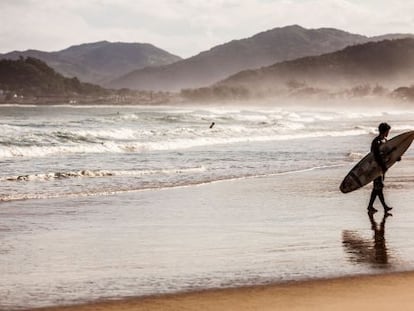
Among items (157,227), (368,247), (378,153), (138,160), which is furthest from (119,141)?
(368,247)

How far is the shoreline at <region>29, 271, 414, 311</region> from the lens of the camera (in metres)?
6.62

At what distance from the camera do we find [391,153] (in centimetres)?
1405

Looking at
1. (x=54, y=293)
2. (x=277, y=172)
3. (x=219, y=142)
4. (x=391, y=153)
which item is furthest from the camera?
(x=219, y=142)

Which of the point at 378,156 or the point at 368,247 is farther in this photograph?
the point at 378,156

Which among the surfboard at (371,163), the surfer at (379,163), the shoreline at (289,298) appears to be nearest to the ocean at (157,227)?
the shoreline at (289,298)

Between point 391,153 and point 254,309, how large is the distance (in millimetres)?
8157

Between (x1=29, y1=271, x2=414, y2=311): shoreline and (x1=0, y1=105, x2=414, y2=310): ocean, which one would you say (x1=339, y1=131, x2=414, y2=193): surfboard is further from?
(x1=29, y1=271, x2=414, y2=311): shoreline

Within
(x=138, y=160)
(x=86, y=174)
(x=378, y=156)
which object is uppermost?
(x=378, y=156)

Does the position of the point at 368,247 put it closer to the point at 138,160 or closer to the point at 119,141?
the point at 138,160

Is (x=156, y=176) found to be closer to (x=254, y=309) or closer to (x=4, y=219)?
(x=4, y=219)

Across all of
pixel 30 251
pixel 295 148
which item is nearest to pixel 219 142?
pixel 295 148

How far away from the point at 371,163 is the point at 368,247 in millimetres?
4740

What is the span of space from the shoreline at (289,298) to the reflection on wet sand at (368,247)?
1.02 m

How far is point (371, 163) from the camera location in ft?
45.6
